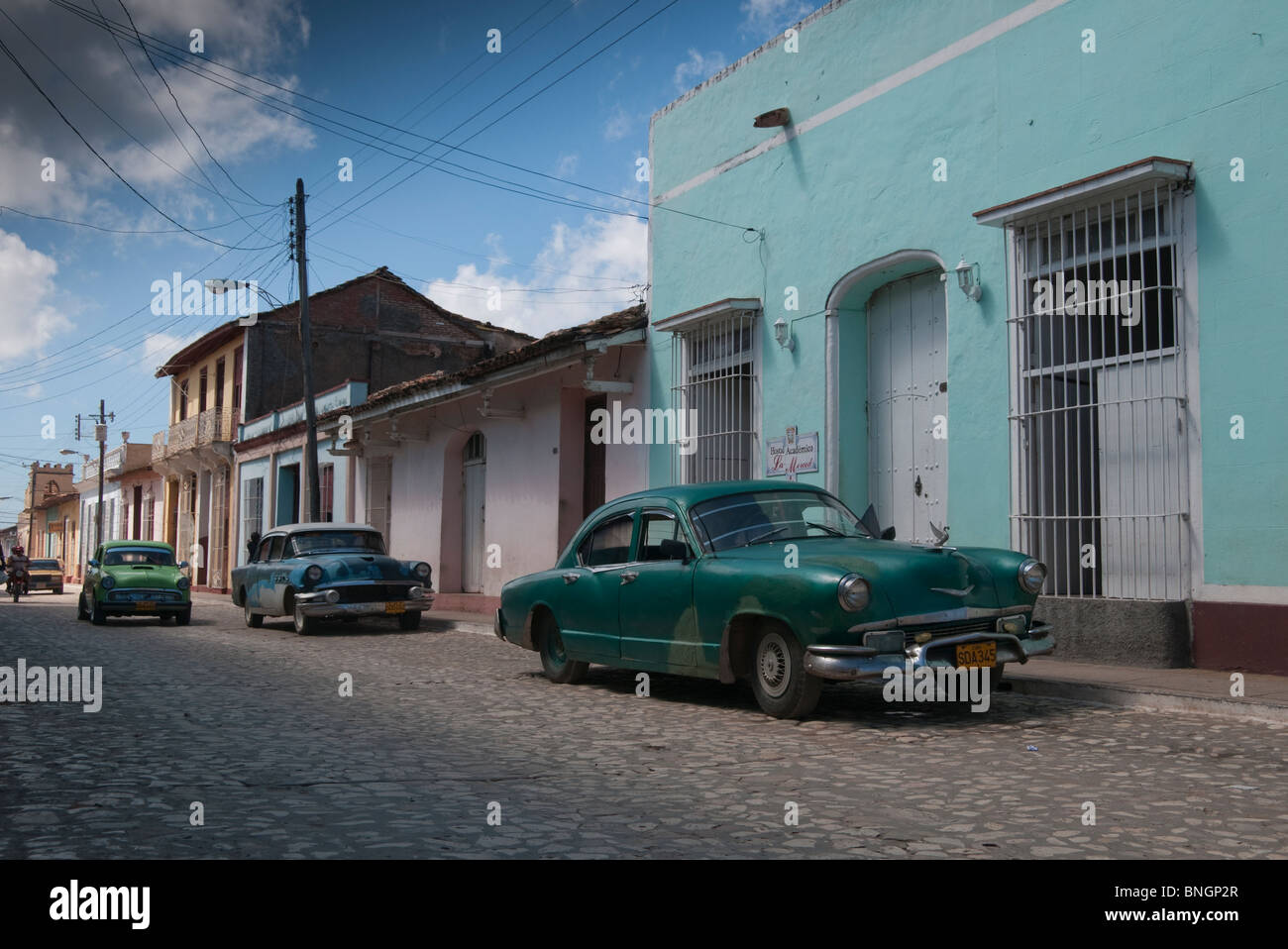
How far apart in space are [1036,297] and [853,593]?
4850mm

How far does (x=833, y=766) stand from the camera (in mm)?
5551

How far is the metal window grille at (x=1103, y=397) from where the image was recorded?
889 centimetres

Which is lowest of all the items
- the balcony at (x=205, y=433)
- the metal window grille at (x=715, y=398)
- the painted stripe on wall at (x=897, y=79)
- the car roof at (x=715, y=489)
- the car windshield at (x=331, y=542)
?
the car windshield at (x=331, y=542)

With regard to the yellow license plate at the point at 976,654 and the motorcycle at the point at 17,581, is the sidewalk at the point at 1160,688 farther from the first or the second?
the motorcycle at the point at 17,581

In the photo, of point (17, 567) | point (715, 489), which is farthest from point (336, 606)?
point (17, 567)

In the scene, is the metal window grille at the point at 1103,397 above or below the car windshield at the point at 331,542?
above

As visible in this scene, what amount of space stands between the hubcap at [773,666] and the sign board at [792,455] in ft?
18.8

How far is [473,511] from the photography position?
842 inches

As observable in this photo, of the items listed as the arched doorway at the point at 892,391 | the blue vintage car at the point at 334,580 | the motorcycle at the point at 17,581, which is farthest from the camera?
the motorcycle at the point at 17,581

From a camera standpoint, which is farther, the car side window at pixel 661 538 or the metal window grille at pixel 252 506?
the metal window grille at pixel 252 506

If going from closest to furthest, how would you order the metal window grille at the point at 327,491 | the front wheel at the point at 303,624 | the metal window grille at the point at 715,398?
the metal window grille at the point at 715,398 → the front wheel at the point at 303,624 → the metal window grille at the point at 327,491

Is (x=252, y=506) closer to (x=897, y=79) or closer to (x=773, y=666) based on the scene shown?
(x=897, y=79)

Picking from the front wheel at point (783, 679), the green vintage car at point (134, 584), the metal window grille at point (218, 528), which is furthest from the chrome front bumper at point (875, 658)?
the metal window grille at point (218, 528)
